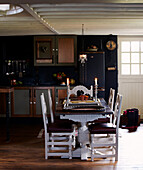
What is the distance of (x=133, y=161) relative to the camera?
4590mm

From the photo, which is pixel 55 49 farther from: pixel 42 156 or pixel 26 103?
pixel 42 156

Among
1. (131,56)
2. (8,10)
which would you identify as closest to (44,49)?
(131,56)

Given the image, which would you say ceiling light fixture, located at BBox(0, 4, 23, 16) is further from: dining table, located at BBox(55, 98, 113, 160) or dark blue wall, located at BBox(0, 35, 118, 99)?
dark blue wall, located at BBox(0, 35, 118, 99)

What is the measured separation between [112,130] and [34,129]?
2.90 meters

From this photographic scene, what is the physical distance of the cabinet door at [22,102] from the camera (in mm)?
7941

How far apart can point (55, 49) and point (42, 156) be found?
13.0 feet

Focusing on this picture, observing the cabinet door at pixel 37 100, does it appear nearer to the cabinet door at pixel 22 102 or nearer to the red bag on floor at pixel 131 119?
the cabinet door at pixel 22 102

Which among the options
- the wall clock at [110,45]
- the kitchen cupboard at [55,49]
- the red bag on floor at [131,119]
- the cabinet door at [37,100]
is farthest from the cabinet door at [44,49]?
the red bag on floor at [131,119]

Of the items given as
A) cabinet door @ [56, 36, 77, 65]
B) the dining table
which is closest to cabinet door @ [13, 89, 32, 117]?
cabinet door @ [56, 36, 77, 65]

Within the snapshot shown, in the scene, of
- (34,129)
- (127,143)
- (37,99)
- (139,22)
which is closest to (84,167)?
(127,143)

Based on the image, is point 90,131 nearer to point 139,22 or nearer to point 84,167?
point 84,167

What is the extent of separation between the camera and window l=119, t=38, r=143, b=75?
8.66 meters

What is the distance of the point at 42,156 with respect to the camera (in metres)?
4.85

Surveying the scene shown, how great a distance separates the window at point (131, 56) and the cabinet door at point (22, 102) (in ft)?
9.22
